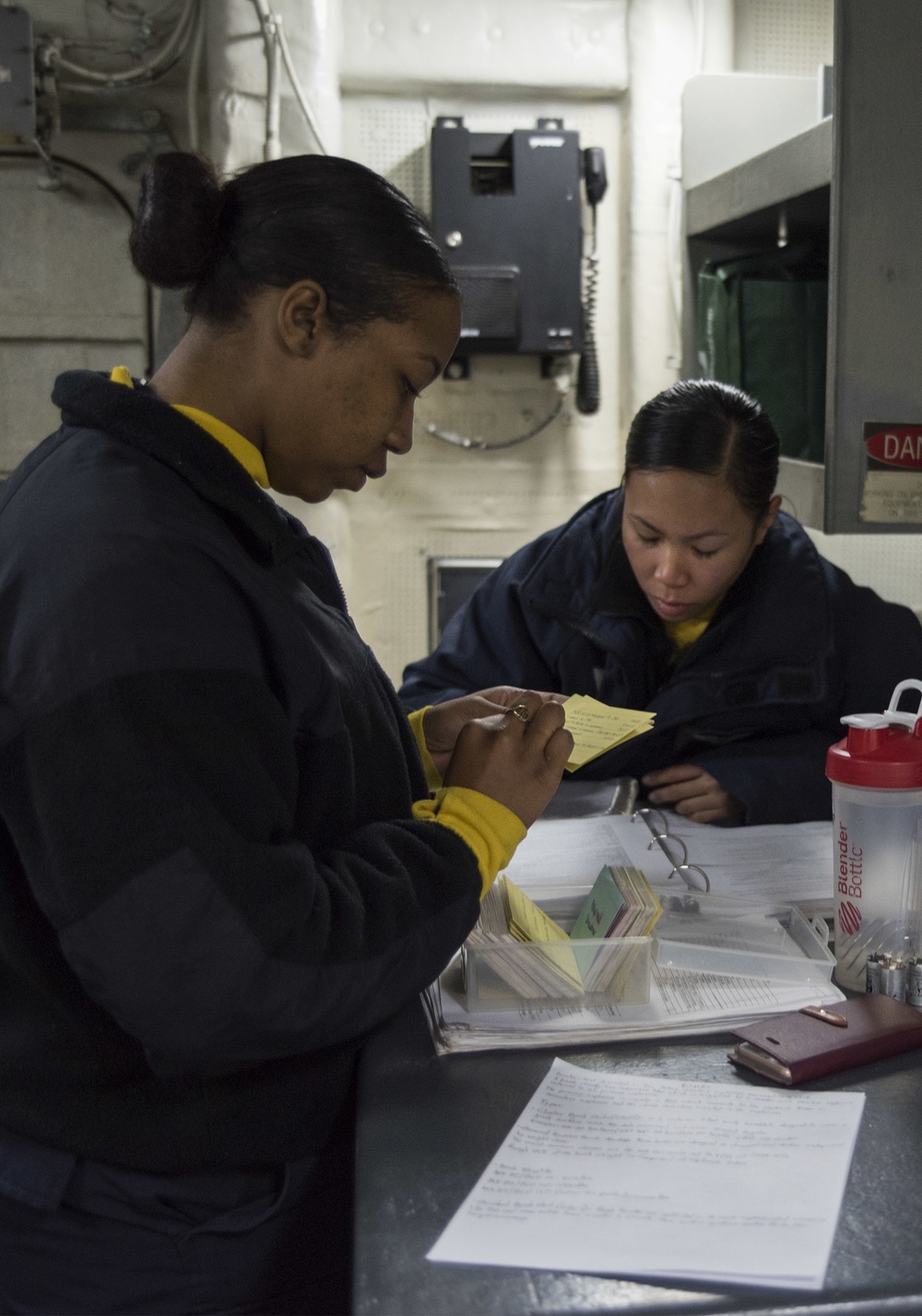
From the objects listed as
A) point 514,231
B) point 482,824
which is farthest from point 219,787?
point 514,231

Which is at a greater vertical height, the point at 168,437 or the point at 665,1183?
the point at 168,437

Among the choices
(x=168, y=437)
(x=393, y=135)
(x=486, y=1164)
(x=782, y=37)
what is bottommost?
(x=486, y=1164)

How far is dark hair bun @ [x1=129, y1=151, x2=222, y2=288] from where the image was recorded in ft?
3.40

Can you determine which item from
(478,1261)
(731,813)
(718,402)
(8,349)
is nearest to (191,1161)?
(478,1261)

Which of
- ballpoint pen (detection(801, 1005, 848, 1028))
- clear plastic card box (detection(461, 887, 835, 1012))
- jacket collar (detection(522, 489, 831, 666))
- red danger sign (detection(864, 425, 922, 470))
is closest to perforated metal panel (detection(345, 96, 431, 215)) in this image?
jacket collar (detection(522, 489, 831, 666))

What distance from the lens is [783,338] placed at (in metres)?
2.05

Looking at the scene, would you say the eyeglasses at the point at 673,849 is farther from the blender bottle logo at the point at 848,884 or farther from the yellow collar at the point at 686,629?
the yellow collar at the point at 686,629

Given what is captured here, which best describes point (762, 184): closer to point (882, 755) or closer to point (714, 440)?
point (714, 440)

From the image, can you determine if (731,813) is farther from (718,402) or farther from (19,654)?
(19,654)

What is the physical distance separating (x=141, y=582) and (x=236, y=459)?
20cm

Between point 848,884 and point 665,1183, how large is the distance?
42 centimetres

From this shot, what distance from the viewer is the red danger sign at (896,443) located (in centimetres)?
155

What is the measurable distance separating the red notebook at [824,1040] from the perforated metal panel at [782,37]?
8.83 feet

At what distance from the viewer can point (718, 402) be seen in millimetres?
1803
